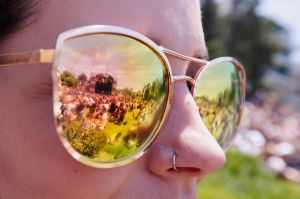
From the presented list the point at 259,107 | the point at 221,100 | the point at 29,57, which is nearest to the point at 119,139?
the point at 29,57

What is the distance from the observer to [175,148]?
1.12 metres

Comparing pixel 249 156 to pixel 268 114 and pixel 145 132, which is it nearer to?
pixel 145 132

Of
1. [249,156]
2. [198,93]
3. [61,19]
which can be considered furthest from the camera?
[249,156]

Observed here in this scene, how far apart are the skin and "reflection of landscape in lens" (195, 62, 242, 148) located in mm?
279

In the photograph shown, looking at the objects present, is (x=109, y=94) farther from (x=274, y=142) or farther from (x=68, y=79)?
(x=274, y=142)

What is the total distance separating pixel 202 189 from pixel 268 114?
9.31m

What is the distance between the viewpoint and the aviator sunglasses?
38.9 inches

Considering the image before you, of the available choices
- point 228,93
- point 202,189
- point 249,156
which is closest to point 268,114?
point 249,156

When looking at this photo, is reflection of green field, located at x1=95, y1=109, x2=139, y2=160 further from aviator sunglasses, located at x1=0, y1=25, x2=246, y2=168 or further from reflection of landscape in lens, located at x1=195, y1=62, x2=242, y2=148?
reflection of landscape in lens, located at x1=195, y1=62, x2=242, y2=148

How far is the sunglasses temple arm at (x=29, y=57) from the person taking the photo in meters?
0.98

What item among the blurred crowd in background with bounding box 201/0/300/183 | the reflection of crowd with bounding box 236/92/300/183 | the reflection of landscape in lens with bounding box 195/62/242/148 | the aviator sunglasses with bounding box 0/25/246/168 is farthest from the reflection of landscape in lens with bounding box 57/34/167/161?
the blurred crowd in background with bounding box 201/0/300/183

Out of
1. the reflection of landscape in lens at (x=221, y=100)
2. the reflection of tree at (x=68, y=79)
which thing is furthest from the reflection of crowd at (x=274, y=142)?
the reflection of tree at (x=68, y=79)

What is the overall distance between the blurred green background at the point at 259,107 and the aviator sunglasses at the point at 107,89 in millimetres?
1614

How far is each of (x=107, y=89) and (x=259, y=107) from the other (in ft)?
47.7
